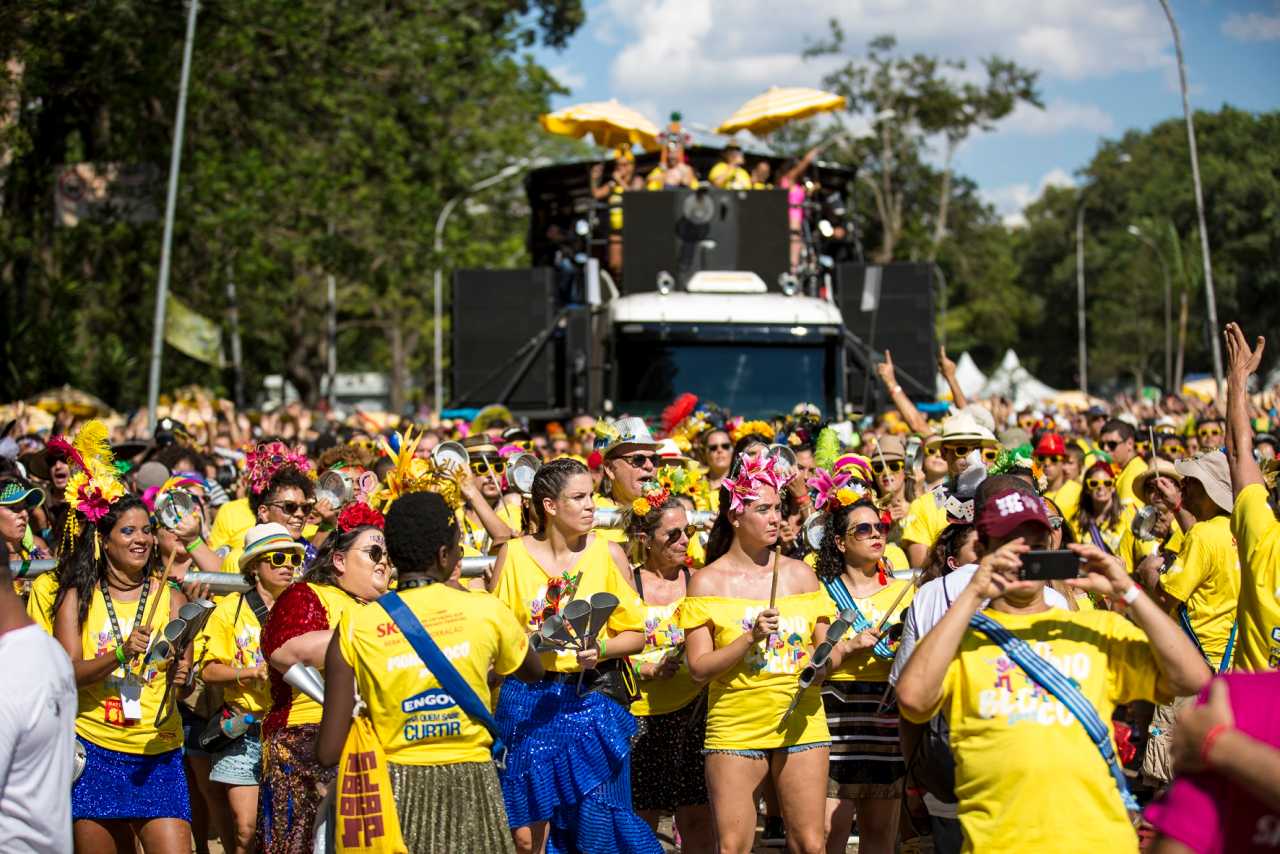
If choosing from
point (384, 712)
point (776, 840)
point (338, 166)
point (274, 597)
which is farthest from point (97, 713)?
point (338, 166)

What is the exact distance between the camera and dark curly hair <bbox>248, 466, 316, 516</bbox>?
8.62m

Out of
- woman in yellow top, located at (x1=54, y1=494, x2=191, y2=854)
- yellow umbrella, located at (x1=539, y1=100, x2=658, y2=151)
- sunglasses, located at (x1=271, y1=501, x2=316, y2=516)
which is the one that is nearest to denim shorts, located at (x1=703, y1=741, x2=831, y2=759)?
woman in yellow top, located at (x1=54, y1=494, x2=191, y2=854)

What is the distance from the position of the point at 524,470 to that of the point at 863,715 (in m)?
2.18

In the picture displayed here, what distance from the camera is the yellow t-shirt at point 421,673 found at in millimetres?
5082

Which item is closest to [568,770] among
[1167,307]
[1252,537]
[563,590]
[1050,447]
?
[563,590]

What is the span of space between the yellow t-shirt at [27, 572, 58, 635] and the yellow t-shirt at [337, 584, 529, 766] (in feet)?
6.80

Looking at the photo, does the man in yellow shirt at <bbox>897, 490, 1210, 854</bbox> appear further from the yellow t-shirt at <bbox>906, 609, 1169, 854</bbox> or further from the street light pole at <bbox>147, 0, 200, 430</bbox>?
the street light pole at <bbox>147, 0, 200, 430</bbox>

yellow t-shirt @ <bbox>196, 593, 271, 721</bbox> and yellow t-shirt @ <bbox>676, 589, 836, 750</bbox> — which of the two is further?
yellow t-shirt @ <bbox>196, 593, 271, 721</bbox>

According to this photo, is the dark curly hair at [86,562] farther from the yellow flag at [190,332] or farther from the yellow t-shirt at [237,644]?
the yellow flag at [190,332]

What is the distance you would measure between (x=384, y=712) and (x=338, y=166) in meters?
29.1

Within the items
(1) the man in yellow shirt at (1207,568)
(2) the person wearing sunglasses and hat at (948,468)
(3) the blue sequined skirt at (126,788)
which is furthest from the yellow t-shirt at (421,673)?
(1) the man in yellow shirt at (1207,568)

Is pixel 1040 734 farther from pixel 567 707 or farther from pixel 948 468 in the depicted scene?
pixel 948 468

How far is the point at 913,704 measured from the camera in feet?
15.0

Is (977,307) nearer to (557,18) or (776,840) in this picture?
(557,18)
